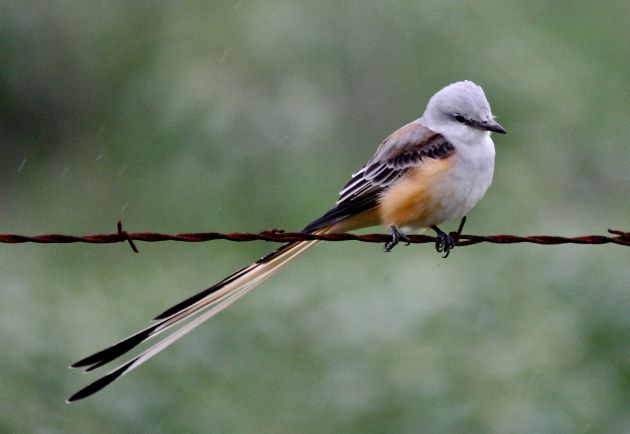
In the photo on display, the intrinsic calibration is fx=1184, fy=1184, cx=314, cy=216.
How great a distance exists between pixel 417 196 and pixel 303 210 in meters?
4.44

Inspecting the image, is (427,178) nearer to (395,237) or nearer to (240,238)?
(395,237)

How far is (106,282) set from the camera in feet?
31.0

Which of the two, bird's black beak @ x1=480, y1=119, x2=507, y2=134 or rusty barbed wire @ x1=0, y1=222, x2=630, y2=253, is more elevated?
bird's black beak @ x1=480, y1=119, x2=507, y2=134

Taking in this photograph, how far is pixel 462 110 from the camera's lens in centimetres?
536

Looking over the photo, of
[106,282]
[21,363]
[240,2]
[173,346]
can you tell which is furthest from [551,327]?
[240,2]

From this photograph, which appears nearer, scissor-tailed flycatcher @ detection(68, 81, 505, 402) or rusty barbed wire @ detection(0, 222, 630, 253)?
rusty barbed wire @ detection(0, 222, 630, 253)

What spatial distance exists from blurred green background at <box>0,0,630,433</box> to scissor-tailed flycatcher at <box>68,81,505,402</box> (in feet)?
5.77

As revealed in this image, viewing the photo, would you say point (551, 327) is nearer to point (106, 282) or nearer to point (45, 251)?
point (106, 282)

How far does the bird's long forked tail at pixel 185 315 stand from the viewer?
4.34m

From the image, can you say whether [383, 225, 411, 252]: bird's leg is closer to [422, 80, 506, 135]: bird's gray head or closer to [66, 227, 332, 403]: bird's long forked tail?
[66, 227, 332, 403]: bird's long forked tail

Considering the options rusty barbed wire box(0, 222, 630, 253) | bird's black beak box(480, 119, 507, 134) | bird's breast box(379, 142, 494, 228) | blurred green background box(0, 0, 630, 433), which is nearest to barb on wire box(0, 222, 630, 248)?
rusty barbed wire box(0, 222, 630, 253)

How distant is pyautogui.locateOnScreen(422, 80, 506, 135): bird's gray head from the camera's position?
210 inches

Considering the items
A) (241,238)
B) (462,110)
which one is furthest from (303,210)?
(241,238)

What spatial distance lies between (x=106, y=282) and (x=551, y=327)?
12.6 feet
